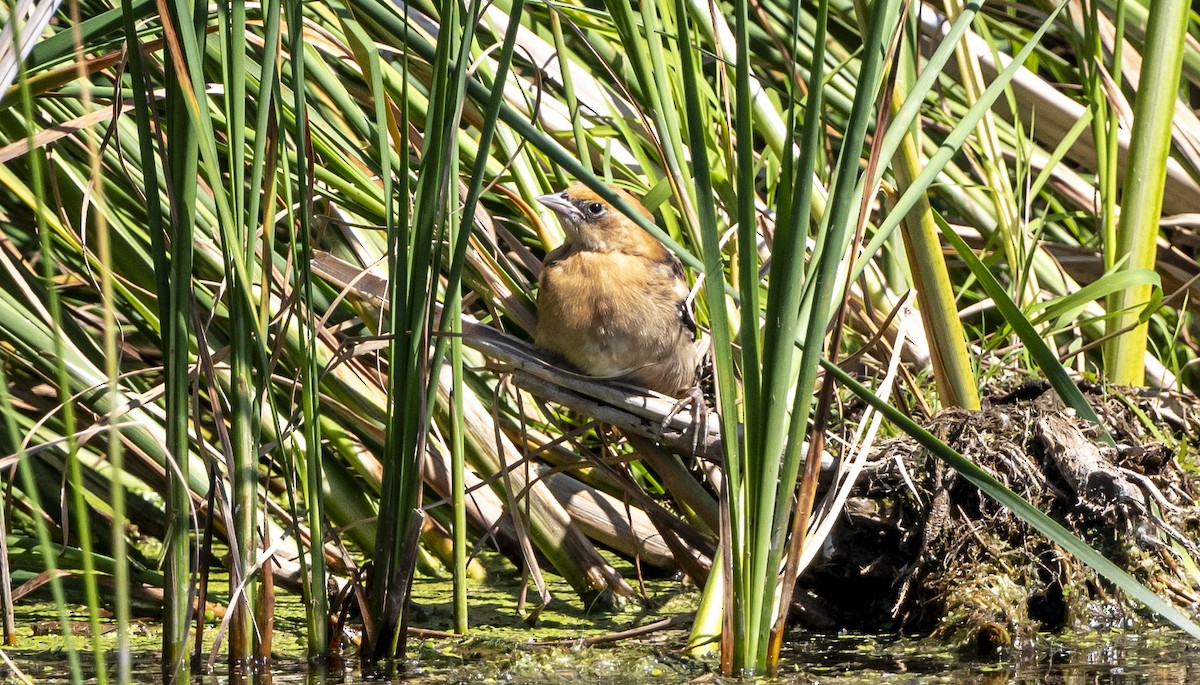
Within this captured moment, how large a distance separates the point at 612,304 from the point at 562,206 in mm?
334

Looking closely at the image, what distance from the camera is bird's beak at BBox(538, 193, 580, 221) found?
3123 millimetres

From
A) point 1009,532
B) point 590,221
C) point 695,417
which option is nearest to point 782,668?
point 695,417

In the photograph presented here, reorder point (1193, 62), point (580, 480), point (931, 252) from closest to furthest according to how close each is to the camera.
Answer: point (931, 252)
point (580, 480)
point (1193, 62)

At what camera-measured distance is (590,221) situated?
314 centimetres

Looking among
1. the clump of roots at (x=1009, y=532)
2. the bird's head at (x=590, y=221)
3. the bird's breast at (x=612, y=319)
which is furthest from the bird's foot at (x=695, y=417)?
the bird's head at (x=590, y=221)

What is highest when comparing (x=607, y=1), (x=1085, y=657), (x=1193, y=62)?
(x=1193, y=62)

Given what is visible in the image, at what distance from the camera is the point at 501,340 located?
9.36 feet

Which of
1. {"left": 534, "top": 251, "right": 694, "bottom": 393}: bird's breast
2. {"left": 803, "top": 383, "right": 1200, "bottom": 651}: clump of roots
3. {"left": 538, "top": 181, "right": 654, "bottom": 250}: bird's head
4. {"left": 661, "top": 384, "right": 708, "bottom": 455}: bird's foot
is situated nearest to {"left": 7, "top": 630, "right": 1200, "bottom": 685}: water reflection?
{"left": 803, "top": 383, "right": 1200, "bottom": 651}: clump of roots

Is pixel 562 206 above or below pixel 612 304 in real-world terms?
above

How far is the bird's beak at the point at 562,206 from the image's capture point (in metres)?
3.12

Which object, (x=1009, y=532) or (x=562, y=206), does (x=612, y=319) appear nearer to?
(x=562, y=206)

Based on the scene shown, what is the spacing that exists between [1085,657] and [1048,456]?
504 millimetres

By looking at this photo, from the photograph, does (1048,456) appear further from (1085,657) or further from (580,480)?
(580,480)

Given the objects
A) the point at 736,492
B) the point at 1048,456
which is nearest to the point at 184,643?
the point at 736,492
